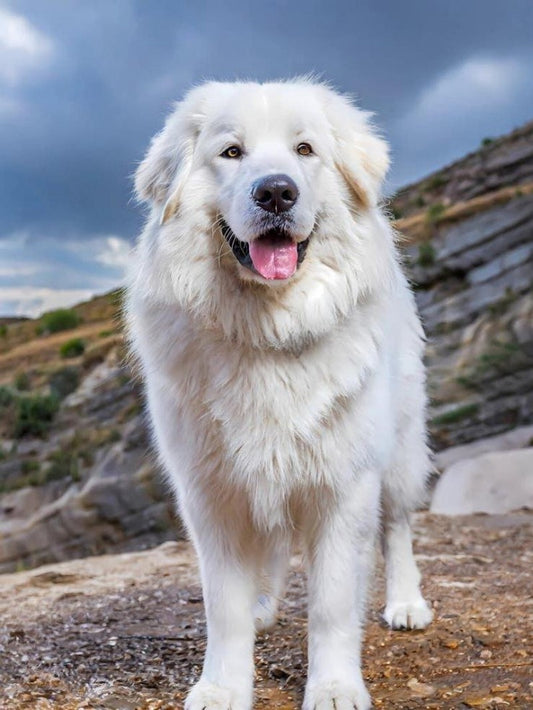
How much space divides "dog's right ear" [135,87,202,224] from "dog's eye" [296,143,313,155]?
407mm

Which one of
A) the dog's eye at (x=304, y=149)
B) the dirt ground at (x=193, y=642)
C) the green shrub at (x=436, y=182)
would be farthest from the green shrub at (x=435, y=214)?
the dog's eye at (x=304, y=149)

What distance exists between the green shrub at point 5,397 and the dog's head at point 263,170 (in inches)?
982

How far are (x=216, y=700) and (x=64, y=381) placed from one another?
23.9m

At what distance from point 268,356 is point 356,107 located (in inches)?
45.0

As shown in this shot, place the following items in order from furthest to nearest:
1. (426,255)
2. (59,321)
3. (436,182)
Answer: (59,321), (436,182), (426,255)

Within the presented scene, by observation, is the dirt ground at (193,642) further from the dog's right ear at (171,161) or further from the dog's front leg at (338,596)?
the dog's right ear at (171,161)

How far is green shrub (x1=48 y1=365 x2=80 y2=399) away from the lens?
25.6 m

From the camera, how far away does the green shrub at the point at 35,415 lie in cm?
2445

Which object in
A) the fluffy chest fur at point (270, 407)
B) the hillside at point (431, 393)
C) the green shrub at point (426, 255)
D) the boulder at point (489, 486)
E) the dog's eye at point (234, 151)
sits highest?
the green shrub at point (426, 255)

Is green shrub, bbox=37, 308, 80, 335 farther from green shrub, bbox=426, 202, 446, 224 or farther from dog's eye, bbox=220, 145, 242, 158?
dog's eye, bbox=220, 145, 242, 158

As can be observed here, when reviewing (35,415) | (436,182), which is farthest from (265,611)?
(436,182)

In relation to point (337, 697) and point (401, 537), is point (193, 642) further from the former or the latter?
point (337, 697)

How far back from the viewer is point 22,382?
28734 millimetres

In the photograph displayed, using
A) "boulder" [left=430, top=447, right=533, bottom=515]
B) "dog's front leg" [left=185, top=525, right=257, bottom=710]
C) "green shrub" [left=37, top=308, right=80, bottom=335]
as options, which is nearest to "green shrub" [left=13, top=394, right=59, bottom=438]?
"green shrub" [left=37, top=308, right=80, bottom=335]
